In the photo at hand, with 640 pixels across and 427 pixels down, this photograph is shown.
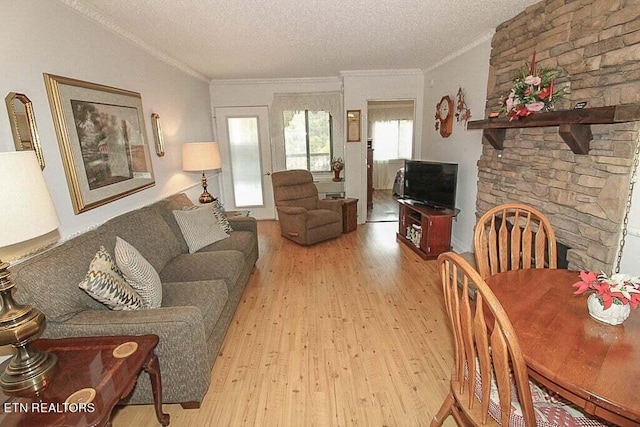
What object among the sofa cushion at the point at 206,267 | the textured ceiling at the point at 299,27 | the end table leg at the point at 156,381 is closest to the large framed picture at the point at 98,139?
the textured ceiling at the point at 299,27

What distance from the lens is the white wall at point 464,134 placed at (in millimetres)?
3455

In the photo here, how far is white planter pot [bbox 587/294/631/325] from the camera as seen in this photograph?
1178mm

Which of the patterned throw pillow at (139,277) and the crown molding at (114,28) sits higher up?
the crown molding at (114,28)

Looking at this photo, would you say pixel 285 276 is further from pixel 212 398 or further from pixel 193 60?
pixel 193 60

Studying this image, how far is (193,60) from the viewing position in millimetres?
3928

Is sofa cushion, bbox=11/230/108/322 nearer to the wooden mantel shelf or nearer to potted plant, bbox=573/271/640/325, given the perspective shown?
potted plant, bbox=573/271/640/325

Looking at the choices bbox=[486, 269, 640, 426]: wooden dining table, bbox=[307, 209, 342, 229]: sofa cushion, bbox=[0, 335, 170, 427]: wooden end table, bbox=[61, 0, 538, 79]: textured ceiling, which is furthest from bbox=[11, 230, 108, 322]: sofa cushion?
bbox=[307, 209, 342, 229]: sofa cushion

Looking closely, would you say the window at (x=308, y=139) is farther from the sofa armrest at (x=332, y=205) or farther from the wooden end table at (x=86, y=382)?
the wooden end table at (x=86, y=382)

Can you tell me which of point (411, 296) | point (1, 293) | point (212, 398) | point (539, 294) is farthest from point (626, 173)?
point (1, 293)

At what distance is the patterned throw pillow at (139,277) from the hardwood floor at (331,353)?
23.9 inches

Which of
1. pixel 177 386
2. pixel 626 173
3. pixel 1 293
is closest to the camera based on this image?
pixel 1 293

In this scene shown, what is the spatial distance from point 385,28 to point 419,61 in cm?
169

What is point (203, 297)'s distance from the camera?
2.07 metres

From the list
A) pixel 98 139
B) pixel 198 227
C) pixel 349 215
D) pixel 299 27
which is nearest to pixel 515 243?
pixel 299 27
